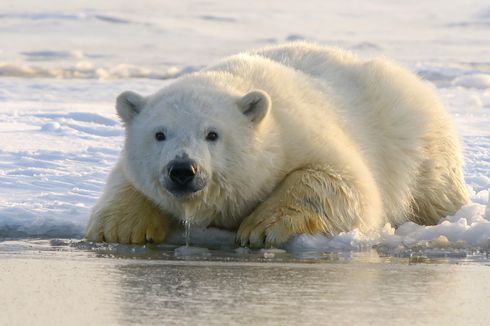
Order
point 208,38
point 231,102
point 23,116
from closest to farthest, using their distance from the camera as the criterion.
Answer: point 231,102 → point 23,116 → point 208,38

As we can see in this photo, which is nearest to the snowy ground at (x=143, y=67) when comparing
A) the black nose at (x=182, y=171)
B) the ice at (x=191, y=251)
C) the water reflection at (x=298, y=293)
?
the ice at (x=191, y=251)

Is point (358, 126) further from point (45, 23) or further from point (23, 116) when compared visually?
point (45, 23)

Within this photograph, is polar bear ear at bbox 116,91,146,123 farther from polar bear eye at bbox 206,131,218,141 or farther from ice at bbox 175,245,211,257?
ice at bbox 175,245,211,257

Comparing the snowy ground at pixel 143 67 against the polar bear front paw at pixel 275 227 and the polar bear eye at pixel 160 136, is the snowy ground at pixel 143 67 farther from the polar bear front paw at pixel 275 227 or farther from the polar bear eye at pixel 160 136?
the polar bear eye at pixel 160 136

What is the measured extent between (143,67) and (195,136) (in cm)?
1165

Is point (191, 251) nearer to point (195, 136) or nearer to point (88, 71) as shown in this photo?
point (195, 136)

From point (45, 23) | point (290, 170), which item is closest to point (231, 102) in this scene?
point (290, 170)

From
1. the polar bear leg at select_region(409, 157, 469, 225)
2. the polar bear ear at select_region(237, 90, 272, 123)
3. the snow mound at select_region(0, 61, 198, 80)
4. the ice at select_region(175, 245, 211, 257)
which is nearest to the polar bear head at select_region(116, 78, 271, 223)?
the polar bear ear at select_region(237, 90, 272, 123)

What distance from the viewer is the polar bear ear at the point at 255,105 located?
632cm

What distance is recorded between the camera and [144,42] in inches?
803

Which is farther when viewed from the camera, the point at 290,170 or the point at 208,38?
the point at 208,38

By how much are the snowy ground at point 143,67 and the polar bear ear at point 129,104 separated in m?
0.79

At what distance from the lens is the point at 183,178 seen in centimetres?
592

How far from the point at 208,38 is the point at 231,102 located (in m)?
14.5
